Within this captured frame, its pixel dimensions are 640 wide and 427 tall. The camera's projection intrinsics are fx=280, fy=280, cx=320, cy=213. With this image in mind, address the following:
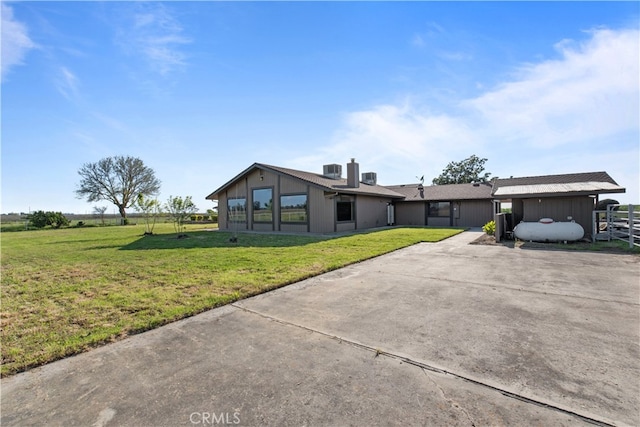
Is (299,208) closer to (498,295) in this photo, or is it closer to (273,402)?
(498,295)

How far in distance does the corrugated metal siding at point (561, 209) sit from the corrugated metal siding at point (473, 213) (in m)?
7.16

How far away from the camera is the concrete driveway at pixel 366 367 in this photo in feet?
6.72

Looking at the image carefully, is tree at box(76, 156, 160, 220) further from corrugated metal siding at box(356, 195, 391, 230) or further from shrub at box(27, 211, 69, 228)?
corrugated metal siding at box(356, 195, 391, 230)

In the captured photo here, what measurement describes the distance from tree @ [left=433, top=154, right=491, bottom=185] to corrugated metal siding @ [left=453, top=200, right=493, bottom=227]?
26539mm

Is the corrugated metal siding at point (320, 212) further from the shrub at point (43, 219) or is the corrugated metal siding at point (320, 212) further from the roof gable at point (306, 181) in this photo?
the shrub at point (43, 219)

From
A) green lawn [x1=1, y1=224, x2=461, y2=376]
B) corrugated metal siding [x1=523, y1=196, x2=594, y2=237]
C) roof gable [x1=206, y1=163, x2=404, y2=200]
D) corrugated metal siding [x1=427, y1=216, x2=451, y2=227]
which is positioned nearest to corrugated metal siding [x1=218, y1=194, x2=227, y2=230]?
roof gable [x1=206, y1=163, x2=404, y2=200]

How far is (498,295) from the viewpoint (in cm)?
478

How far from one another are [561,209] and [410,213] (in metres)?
10.7

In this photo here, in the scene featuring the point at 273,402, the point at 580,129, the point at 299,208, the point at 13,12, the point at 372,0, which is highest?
the point at 372,0

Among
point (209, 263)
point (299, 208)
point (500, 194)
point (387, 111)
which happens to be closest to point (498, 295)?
point (209, 263)

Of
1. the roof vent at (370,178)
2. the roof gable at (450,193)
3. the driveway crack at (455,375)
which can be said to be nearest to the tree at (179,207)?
the driveway crack at (455,375)

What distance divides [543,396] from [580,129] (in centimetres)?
1401

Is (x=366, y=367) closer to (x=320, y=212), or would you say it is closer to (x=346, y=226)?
(x=320, y=212)

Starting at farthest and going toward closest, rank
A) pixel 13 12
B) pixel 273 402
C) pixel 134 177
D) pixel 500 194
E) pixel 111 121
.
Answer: pixel 134 177 < pixel 111 121 < pixel 500 194 < pixel 13 12 < pixel 273 402
